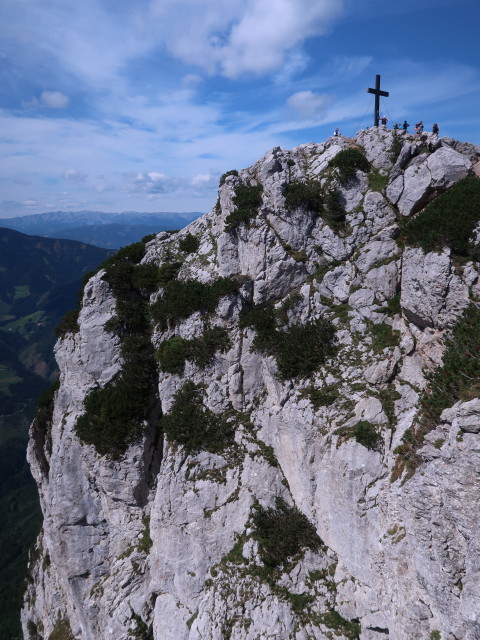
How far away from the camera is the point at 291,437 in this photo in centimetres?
2106

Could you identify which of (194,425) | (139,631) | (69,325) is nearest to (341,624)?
(194,425)

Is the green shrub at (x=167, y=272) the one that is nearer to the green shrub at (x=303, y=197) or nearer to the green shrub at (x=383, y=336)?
the green shrub at (x=303, y=197)

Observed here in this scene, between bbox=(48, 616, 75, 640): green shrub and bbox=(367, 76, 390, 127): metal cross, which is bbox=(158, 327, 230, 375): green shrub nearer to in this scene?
bbox=(367, 76, 390, 127): metal cross

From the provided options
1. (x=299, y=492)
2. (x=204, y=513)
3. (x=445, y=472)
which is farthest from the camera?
(x=204, y=513)

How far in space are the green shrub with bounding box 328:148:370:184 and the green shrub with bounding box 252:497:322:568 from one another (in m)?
23.6

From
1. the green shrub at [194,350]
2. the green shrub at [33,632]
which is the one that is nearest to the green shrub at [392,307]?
the green shrub at [194,350]

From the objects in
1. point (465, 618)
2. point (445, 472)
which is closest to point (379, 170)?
point (445, 472)

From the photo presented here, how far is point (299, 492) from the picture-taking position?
20.8m

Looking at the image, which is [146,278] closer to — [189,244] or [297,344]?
[189,244]

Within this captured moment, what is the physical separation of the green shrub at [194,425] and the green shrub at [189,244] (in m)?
12.1

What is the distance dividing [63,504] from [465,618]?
2841 cm

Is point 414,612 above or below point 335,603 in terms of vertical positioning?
above

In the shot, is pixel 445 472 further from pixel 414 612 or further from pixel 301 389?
pixel 301 389

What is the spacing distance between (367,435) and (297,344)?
7.27 m
